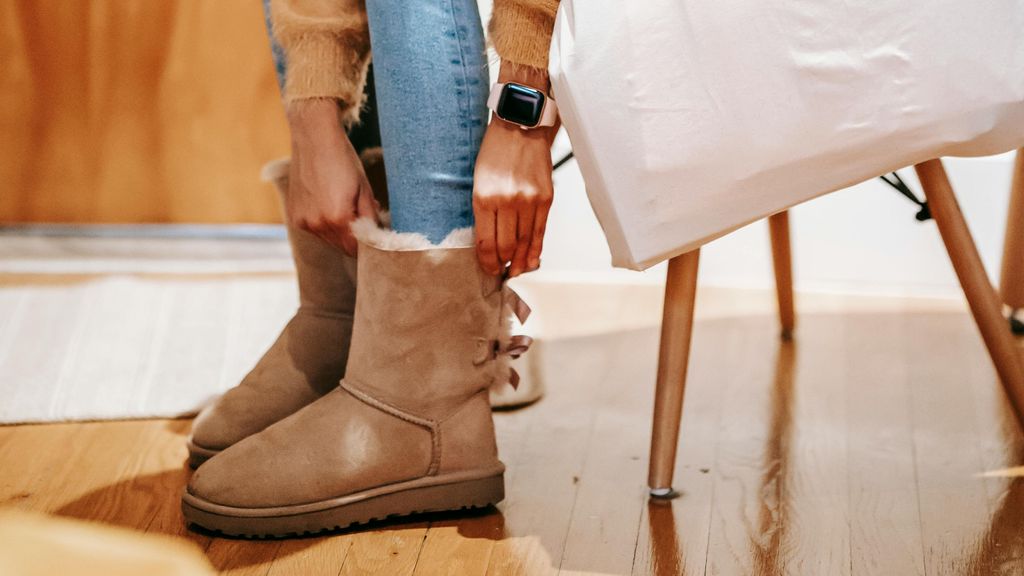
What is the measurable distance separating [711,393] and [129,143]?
0.99m

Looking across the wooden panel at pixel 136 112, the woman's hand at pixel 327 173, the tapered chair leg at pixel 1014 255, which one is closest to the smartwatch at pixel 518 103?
the woman's hand at pixel 327 173

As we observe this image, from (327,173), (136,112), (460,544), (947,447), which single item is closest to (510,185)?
(327,173)

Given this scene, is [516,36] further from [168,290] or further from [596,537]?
[168,290]

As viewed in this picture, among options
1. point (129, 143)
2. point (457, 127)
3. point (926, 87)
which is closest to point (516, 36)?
point (457, 127)

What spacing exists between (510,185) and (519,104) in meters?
0.06

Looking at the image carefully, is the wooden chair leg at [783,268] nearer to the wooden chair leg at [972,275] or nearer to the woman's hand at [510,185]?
the wooden chair leg at [972,275]

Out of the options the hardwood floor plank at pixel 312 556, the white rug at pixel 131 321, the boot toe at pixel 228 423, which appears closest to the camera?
the hardwood floor plank at pixel 312 556

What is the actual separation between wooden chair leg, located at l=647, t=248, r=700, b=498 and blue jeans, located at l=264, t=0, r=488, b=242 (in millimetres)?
187

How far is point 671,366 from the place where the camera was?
34.9 inches

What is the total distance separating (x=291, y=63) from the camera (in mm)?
895

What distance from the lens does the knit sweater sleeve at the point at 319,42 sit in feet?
2.89

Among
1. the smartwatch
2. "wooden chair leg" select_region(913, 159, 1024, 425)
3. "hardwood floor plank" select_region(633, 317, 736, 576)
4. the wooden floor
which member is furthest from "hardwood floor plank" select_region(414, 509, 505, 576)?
"wooden chair leg" select_region(913, 159, 1024, 425)

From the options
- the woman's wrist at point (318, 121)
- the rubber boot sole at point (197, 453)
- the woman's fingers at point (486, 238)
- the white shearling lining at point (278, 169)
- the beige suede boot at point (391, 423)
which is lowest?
the rubber boot sole at point (197, 453)

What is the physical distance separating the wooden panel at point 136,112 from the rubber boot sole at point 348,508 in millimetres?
889
